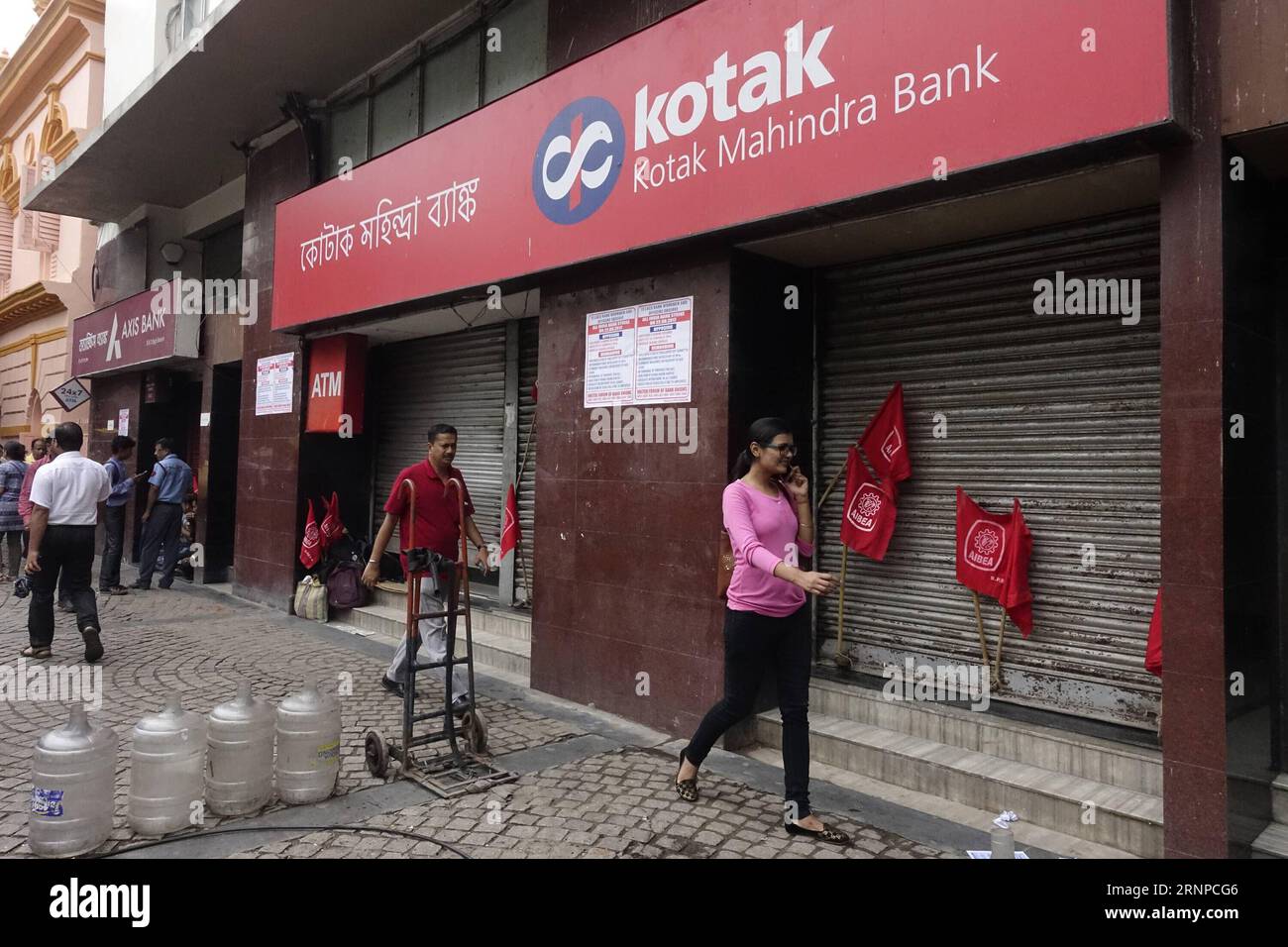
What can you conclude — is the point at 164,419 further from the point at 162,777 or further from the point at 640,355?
the point at 162,777

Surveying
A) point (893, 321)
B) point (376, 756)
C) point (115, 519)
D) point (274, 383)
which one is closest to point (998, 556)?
point (893, 321)

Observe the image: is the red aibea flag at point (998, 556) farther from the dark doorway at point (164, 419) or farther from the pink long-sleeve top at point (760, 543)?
the dark doorway at point (164, 419)

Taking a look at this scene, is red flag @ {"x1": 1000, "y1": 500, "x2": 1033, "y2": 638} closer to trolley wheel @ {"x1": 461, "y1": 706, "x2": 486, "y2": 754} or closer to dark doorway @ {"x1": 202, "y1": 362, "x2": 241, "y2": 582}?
trolley wheel @ {"x1": 461, "y1": 706, "x2": 486, "y2": 754}

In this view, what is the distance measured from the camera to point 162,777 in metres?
3.91

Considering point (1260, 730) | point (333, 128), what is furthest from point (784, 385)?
point (333, 128)

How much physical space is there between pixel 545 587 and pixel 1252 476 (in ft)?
15.3

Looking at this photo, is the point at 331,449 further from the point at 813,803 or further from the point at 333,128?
the point at 813,803

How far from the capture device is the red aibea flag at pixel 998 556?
491 centimetres

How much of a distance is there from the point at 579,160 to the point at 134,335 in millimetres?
11338
